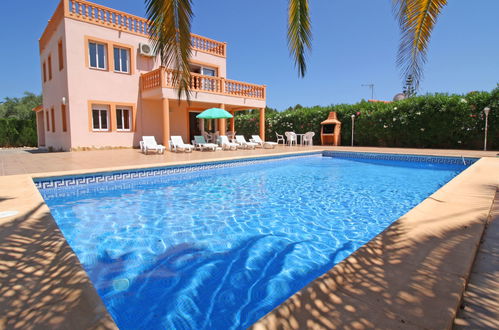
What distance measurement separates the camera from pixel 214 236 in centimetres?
427

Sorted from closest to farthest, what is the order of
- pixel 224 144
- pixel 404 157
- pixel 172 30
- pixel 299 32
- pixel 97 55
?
pixel 172 30 → pixel 299 32 → pixel 404 157 → pixel 97 55 → pixel 224 144

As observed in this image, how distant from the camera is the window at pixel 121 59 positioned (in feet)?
49.1

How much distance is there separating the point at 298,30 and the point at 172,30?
73.6 inches

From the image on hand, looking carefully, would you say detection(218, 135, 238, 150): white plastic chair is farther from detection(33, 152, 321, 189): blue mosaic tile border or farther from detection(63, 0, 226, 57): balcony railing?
detection(63, 0, 226, 57): balcony railing

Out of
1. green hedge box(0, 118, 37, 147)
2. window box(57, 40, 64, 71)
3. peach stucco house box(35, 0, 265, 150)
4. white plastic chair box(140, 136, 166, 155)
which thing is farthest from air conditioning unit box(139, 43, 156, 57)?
green hedge box(0, 118, 37, 147)

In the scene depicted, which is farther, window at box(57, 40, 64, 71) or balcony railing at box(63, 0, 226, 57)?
window at box(57, 40, 64, 71)

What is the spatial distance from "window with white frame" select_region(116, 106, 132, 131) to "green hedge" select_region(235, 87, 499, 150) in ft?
38.8

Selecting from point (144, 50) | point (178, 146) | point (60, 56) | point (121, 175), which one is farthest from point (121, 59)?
point (121, 175)

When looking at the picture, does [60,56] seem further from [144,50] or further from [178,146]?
[178,146]

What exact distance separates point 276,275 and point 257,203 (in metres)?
2.89

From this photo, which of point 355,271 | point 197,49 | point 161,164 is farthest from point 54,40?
point 355,271

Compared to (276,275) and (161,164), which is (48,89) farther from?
(276,275)

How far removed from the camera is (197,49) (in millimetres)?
17500

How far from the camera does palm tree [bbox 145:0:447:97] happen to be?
3.53 metres
